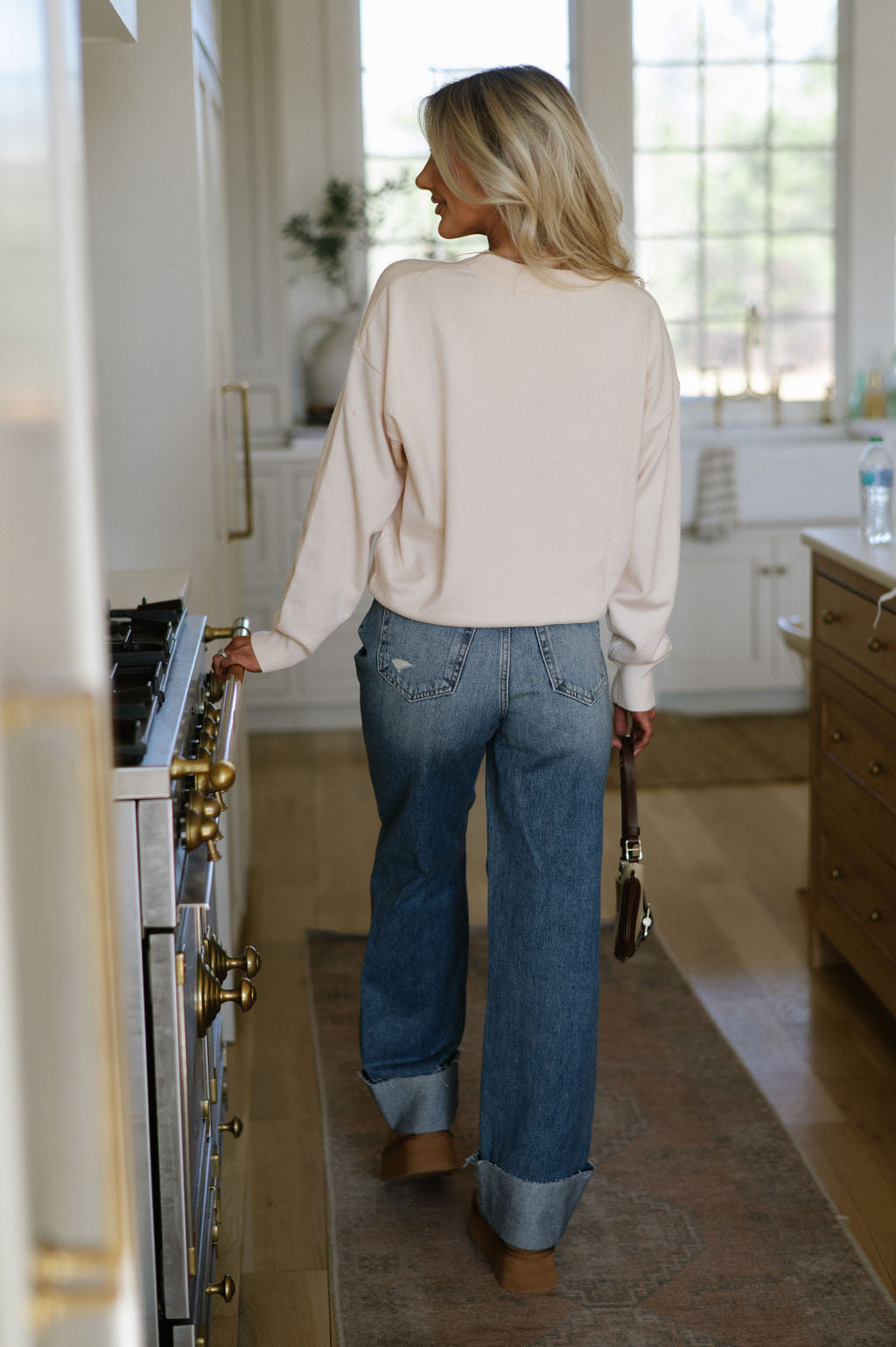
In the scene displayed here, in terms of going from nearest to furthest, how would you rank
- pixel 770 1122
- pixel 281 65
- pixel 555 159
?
pixel 555 159 < pixel 770 1122 < pixel 281 65

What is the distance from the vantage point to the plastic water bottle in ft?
8.91

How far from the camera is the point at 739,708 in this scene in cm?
512

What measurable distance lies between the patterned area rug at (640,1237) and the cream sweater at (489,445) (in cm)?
88

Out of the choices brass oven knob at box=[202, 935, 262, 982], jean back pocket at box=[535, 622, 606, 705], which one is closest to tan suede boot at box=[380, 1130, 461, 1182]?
brass oven knob at box=[202, 935, 262, 982]

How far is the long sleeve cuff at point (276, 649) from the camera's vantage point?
1765 mm

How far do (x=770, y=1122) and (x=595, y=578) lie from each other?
1.10 meters

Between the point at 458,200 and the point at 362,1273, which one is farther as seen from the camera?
the point at 362,1273

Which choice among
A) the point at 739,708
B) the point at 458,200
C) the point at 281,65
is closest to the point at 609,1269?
the point at 458,200

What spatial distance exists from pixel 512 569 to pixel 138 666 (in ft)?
1.51

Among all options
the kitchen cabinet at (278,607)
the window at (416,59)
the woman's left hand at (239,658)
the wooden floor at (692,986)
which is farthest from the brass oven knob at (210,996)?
the window at (416,59)

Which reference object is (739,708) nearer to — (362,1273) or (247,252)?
(247,252)

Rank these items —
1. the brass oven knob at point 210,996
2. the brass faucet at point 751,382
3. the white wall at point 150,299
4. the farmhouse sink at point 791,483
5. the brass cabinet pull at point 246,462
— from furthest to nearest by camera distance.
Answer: the brass faucet at point 751,382 → the farmhouse sink at point 791,483 → the brass cabinet pull at point 246,462 → the white wall at point 150,299 → the brass oven knob at point 210,996

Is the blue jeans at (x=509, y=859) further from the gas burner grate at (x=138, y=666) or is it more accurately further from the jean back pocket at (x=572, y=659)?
the gas burner grate at (x=138, y=666)

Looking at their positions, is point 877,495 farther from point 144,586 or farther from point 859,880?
point 144,586
